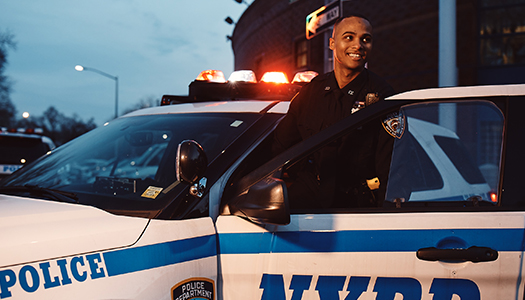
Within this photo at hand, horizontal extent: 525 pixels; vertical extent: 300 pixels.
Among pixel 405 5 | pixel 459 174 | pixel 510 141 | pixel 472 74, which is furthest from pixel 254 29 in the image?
pixel 510 141

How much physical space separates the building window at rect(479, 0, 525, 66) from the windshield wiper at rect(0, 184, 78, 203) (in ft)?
40.9

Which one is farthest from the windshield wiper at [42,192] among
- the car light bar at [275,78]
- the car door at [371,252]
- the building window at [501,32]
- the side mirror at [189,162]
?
the building window at [501,32]

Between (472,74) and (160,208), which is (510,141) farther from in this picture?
(472,74)

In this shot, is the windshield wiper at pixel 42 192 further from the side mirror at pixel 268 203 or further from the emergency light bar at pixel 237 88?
the emergency light bar at pixel 237 88

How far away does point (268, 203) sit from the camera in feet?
4.72

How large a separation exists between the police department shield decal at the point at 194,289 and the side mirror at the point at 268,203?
0.95ft

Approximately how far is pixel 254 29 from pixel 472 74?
11841 mm

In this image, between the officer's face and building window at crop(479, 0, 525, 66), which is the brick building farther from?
the officer's face

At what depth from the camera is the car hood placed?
4.34ft

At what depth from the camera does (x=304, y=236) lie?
1584 mm

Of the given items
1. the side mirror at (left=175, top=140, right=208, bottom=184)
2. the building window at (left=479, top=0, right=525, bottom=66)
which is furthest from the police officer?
the building window at (left=479, top=0, right=525, bottom=66)

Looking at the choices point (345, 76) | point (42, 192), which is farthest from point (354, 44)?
point (42, 192)

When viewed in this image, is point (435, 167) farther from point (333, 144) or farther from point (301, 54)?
point (301, 54)

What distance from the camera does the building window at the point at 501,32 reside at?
11.7m
